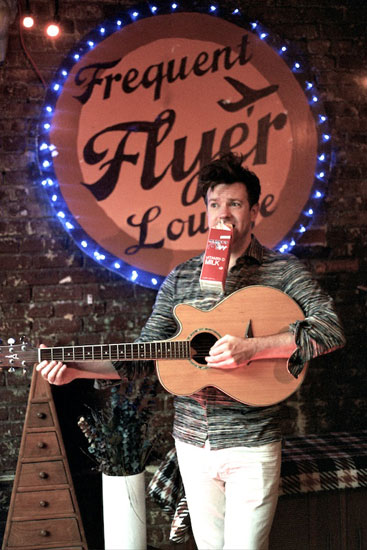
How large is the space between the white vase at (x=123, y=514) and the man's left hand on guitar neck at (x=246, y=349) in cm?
97

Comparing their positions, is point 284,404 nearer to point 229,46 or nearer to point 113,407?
point 113,407

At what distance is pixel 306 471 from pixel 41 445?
1201 mm

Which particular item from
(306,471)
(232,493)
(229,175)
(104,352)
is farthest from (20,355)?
(306,471)

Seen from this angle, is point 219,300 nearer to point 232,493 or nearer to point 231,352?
point 231,352

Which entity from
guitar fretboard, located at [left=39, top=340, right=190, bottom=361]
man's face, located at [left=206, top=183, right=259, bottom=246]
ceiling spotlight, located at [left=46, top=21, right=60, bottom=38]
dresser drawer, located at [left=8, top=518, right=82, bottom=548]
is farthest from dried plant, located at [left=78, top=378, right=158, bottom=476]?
ceiling spotlight, located at [left=46, top=21, right=60, bottom=38]

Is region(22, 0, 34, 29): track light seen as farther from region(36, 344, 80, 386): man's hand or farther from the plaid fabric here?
the plaid fabric

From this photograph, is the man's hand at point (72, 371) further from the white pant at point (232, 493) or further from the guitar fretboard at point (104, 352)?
the white pant at point (232, 493)

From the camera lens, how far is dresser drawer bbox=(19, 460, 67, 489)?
2833 mm

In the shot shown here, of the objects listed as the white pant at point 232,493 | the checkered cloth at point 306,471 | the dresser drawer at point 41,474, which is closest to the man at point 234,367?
the white pant at point 232,493

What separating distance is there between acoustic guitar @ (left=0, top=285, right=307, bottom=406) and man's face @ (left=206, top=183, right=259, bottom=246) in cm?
21

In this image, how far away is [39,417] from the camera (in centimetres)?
288

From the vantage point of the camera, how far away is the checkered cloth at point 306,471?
2.64 meters

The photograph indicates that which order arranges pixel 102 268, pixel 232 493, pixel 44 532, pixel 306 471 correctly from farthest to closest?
pixel 102 268
pixel 306 471
pixel 44 532
pixel 232 493

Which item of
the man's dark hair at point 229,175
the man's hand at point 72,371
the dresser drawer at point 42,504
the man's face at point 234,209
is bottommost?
the dresser drawer at point 42,504
